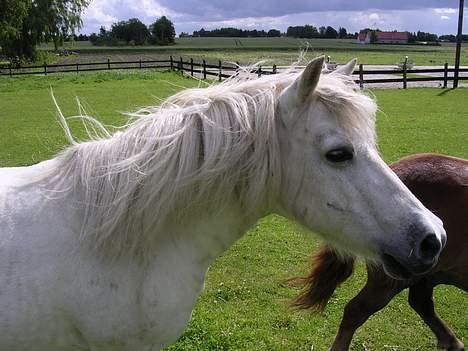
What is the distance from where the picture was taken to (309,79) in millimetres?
1771

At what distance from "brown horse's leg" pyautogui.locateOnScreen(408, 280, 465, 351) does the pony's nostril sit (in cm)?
187

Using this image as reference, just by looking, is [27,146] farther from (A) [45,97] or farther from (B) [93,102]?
(A) [45,97]

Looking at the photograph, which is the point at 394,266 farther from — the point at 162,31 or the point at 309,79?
the point at 162,31

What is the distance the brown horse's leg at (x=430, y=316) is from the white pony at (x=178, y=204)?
1890mm

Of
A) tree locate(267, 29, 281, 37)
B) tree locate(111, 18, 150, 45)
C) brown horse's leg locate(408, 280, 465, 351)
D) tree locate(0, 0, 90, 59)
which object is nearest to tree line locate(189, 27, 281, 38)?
tree locate(267, 29, 281, 37)

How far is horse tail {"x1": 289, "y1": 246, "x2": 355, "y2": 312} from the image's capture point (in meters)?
3.44

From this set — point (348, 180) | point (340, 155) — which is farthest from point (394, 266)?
point (340, 155)

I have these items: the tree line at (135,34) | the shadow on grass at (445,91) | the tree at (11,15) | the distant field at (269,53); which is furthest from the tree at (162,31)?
the shadow on grass at (445,91)

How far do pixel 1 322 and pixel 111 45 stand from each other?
94.0 m

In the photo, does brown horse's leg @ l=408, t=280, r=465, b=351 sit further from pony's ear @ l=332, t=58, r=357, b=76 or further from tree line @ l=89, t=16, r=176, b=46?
tree line @ l=89, t=16, r=176, b=46

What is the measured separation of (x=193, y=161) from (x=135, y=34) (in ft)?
313

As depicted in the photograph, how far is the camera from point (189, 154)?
1.91 m

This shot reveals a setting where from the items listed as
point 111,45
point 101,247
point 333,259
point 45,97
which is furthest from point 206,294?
point 111,45

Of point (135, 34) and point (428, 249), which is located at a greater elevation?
point (135, 34)
